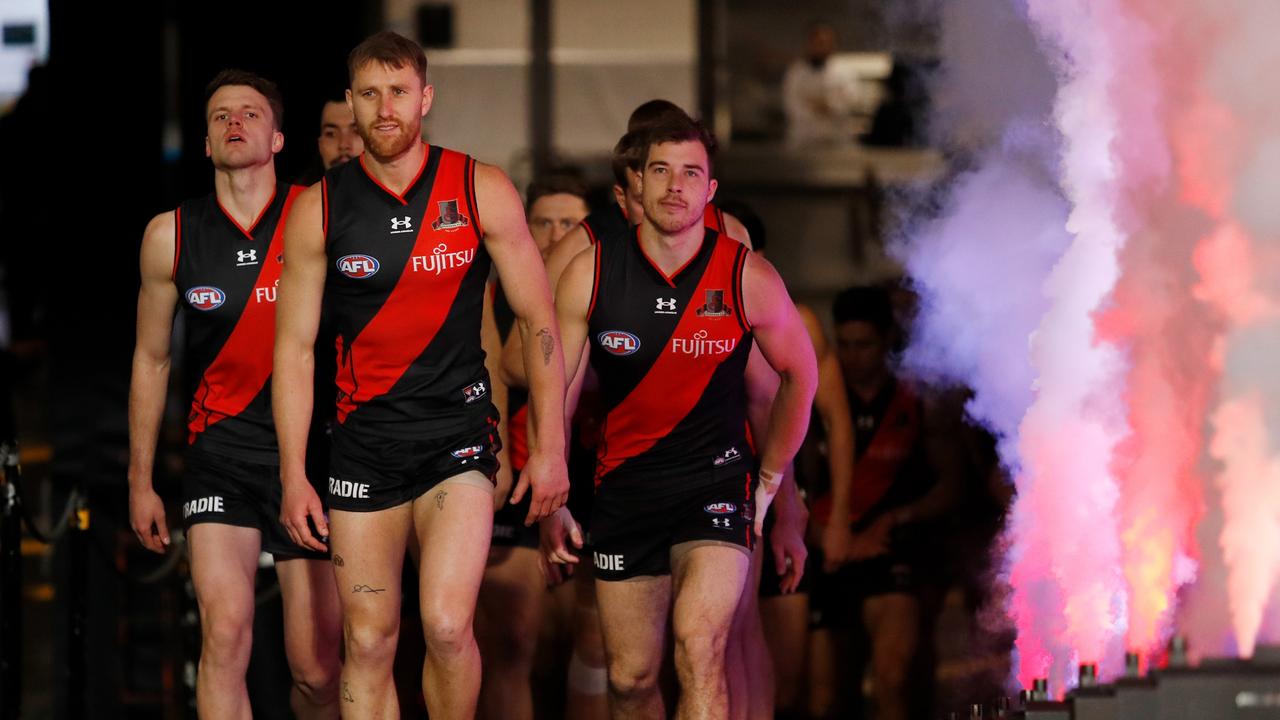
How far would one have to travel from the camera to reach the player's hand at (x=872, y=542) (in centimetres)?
898

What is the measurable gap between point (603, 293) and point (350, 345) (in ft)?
3.02

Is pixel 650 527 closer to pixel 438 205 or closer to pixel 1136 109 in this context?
pixel 438 205

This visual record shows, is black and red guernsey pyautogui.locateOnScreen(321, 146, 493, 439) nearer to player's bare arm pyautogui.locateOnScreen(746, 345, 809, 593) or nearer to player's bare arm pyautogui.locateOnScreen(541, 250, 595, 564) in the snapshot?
player's bare arm pyautogui.locateOnScreen(541, 250, 595, 564)

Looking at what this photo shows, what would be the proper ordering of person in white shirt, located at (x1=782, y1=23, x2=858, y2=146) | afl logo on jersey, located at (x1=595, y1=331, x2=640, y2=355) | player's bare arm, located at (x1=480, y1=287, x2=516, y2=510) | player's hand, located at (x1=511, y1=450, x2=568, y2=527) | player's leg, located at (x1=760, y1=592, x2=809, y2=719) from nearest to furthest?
player's hand, located at (x1=511, y1=450, x2=568, y2=527)
afl logo on jersey, located at (x1=595, y1=331, x2=640, y2=355)
player's bare arm, located at (x1=480, y1=287, x2=516, y2=510)
player's leg, located at (x1=760, y1=592, x2=809, y2=719)
person in white shirt, located at (x1=782, y1=23, x2=858, y2=146)

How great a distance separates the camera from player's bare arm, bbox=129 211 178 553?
21.5 feet

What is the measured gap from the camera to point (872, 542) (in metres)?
9.02

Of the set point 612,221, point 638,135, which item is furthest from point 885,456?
point 638,135

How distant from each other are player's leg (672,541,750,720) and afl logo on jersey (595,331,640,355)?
0.75 metres

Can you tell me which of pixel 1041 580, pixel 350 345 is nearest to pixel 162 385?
pixel 350 345

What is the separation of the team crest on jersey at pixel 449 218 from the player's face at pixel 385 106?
0.22 metres

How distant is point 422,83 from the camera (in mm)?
5988

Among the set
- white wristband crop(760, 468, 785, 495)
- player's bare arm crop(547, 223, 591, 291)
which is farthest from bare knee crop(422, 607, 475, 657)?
player's bare arm crop(547, 223, 591, 291)

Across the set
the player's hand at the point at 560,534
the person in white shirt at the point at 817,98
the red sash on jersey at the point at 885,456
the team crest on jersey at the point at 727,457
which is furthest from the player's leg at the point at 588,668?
the person in white shirt at the point at 817,98

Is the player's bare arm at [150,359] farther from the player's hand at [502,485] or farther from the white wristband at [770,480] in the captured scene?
the white wristband at [770,480]
